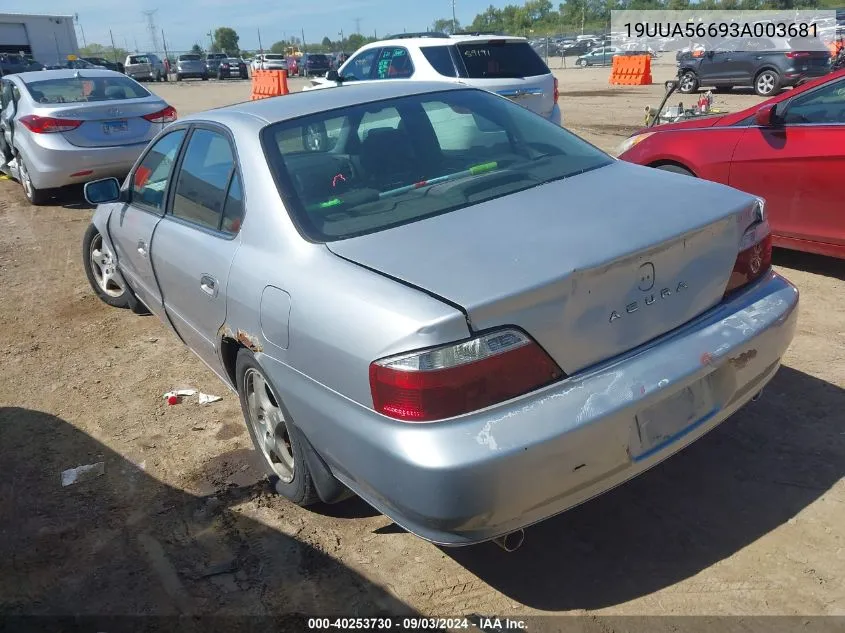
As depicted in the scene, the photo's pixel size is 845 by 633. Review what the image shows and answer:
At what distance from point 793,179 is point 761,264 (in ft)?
8.50

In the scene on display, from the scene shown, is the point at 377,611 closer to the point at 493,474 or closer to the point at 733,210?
the point at 493,474

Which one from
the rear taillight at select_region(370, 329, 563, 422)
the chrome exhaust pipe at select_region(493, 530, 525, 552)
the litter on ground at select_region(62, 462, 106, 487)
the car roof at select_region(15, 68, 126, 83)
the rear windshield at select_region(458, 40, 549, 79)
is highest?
the car roof at select_region(15, 68, 126, 83)

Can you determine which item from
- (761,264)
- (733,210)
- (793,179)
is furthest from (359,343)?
(793,179)

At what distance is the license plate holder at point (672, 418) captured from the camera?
2408 mm

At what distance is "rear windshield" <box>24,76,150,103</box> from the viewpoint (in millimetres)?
9055

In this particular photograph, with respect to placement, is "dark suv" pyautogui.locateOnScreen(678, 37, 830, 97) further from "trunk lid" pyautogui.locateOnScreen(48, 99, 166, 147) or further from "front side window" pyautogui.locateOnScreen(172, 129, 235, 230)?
"front side window" pyautogui.locateOnScreen(172, 129, 235, 230)

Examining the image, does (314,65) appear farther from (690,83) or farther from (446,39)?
(446,39)

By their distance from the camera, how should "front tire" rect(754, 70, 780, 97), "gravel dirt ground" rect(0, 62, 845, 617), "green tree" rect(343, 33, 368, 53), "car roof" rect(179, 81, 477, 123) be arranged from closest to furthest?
1. "gravel dirt ground" rect(0, 62, 845, 617)
2. "car roof" rect(179, 81, 477, 123)
3. "front tire" rect(754, 70, 780, 97)
4. "green tree" rect(343, 33, 368, 53)

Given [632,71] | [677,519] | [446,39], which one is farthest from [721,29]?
[677,519]

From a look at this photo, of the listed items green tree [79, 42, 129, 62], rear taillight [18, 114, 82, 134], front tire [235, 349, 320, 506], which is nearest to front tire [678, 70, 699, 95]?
rear taillight [18, 114, 82, 134]

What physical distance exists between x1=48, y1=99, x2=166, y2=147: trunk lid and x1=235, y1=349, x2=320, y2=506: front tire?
6656 mm

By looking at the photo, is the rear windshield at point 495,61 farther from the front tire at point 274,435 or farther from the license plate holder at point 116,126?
the front tire at point 274,435

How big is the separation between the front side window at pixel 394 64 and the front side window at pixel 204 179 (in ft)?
20.9

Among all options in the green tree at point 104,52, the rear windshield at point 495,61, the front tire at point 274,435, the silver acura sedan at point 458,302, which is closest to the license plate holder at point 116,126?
the rear windshield at point 495,61
